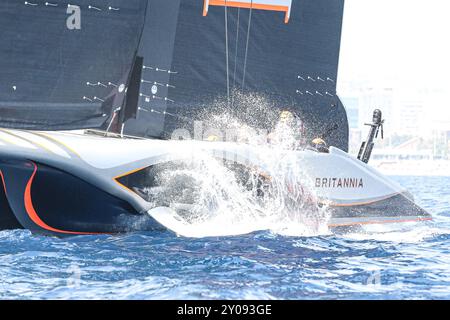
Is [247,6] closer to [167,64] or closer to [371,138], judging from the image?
[167,64]

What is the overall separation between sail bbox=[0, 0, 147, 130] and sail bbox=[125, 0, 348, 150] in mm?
529

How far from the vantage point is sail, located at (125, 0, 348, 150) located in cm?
695

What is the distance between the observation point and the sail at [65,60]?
5762mm

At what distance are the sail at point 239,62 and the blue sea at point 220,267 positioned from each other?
5.97 feet

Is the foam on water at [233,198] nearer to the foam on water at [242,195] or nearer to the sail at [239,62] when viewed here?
the foam on water at [242,195]

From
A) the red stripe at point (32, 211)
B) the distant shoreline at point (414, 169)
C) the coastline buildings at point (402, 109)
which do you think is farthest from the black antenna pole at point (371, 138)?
the coastline buildings at point (402, 109)

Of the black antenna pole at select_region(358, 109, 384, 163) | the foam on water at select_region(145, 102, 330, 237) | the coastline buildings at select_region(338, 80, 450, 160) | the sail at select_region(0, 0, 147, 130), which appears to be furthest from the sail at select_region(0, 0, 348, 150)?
the coastline buildings at select_region(338, 80, 450, 160)

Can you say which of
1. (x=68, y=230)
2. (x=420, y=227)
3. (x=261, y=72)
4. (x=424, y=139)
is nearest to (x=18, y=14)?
(x=68, y=230)

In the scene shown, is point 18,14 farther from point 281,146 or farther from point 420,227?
point 420,227

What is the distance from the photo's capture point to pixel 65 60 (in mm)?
6023

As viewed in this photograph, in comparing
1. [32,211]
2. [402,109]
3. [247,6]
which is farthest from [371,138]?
[402,109]

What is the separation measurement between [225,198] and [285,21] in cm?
278

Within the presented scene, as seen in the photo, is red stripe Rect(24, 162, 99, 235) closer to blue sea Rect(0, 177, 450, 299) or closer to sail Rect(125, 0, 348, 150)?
blue sea Rect(0, 177, 450, 299)

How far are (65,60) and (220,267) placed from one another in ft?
8.24
